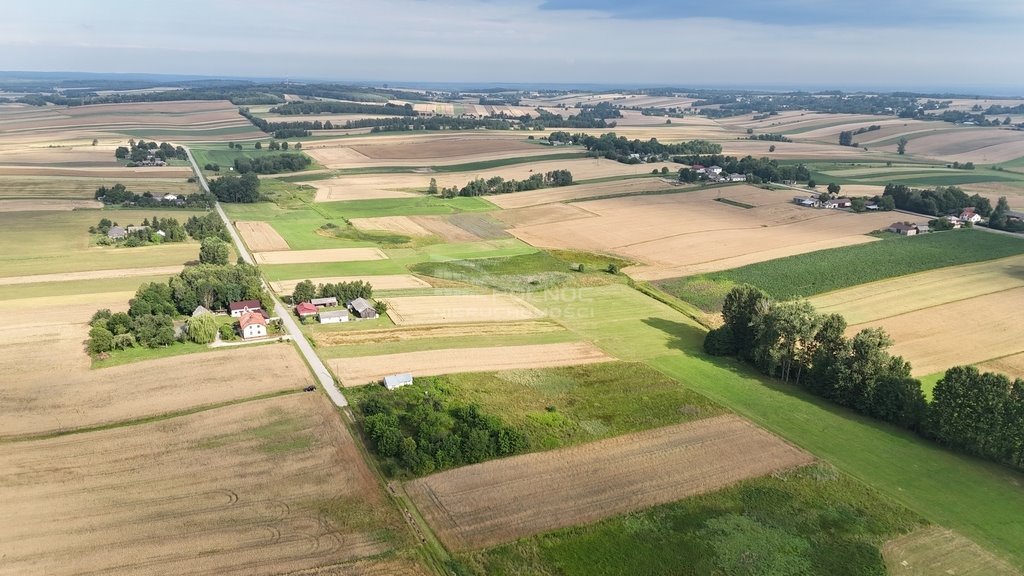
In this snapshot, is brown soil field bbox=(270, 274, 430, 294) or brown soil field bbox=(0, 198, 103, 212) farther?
brown soil field bbox=(0, 198, 103, 212)

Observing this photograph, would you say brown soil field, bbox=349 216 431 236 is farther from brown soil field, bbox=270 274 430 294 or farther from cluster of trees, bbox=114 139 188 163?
cluster of trees, bbox=114 139 188 163

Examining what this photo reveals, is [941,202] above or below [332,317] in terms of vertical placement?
above

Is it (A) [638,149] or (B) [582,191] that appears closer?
(B) [582,191]

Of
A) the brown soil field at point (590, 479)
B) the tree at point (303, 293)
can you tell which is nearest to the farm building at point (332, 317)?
the tree at point (303, 293)

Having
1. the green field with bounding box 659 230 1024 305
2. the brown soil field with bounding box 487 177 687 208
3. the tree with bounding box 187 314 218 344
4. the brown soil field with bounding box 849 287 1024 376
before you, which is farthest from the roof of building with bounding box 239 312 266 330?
the brown soil field with bounding box 487 177 687 208

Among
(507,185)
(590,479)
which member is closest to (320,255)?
(507,185)

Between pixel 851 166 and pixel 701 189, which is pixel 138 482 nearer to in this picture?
pixel 701 189

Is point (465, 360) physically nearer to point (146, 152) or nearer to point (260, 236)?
point (260, 236)

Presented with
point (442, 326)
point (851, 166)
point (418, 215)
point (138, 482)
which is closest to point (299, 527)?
point (138, 482)
